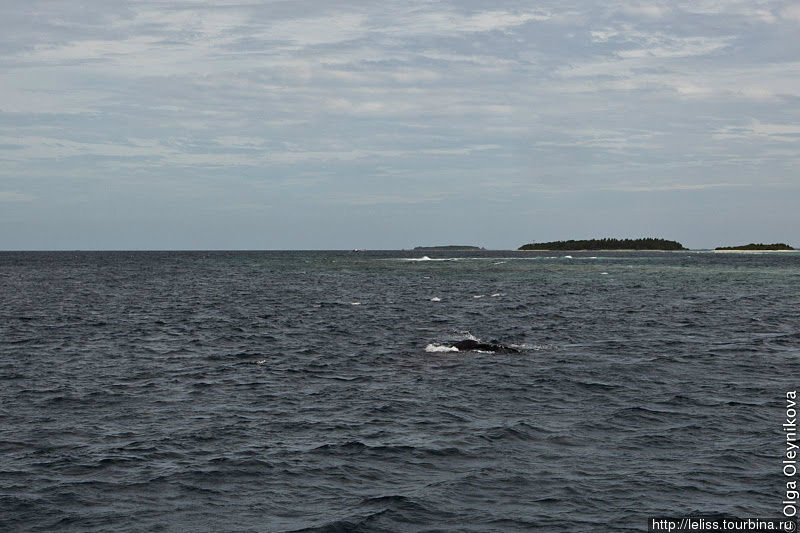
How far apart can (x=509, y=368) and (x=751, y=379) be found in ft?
32.4

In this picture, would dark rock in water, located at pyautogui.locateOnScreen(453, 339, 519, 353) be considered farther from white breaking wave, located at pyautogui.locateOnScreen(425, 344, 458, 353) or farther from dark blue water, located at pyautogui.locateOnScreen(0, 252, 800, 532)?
dark blue water, located at pyautogui.locateOnScreen(0, 252, 800, 532)

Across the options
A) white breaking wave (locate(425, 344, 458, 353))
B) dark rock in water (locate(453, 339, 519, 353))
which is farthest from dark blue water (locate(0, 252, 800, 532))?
dark rock in water (locate(453, 339, 519, 353))

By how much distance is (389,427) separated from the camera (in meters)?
22.1

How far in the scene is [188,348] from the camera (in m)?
39.9

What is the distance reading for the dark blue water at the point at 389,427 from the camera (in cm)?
1569

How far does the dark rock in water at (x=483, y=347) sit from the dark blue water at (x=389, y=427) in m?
1.11

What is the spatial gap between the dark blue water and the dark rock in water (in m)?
1.11

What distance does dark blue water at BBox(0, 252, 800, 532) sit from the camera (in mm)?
15688

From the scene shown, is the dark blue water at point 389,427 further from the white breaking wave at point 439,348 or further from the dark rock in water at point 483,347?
the dark rock in water at point 483,347

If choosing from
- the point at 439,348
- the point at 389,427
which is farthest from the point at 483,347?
the point at 389,427

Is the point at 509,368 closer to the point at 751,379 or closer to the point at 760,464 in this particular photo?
the point at 751,379

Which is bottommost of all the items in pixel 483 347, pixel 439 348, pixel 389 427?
pixel 389 427

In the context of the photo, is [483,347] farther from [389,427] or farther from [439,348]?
[389,427]

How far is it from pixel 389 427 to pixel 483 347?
50.9 ft
